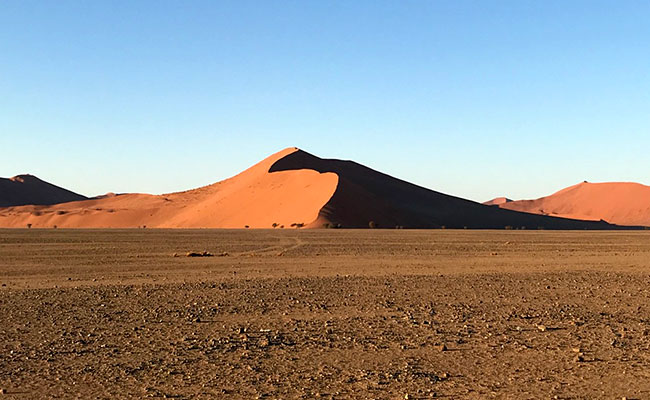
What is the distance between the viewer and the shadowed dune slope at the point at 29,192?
143000mm

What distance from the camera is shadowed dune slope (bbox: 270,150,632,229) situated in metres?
71.3

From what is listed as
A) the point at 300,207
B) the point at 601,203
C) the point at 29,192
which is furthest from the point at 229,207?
the point at 601,203

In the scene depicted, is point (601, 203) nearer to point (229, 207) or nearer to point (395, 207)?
point (395, 207)

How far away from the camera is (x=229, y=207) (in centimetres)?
8438

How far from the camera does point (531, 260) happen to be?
2531 centimetres

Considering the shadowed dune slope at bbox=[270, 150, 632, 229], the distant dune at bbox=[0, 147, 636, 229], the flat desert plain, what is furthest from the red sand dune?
the flat desert plain

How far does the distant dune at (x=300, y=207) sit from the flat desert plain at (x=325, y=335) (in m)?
48.1

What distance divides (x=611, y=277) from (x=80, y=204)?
119m

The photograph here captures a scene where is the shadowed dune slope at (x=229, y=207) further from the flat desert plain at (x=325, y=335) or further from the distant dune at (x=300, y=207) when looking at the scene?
the flat desert plain at (x=325, y=335)

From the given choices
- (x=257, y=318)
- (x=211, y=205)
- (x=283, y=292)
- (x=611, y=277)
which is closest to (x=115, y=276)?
(x=283, y=292)

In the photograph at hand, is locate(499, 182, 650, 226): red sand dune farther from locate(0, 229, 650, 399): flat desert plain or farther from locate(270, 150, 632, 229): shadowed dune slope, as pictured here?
locate(0, 229, 650, 399): flat desert plain

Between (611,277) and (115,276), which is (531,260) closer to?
(611,277)

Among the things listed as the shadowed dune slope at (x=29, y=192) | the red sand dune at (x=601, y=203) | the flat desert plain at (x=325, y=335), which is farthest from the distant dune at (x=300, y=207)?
the flat desert plain at (x=325, y=335)

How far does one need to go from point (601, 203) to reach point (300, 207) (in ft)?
314
